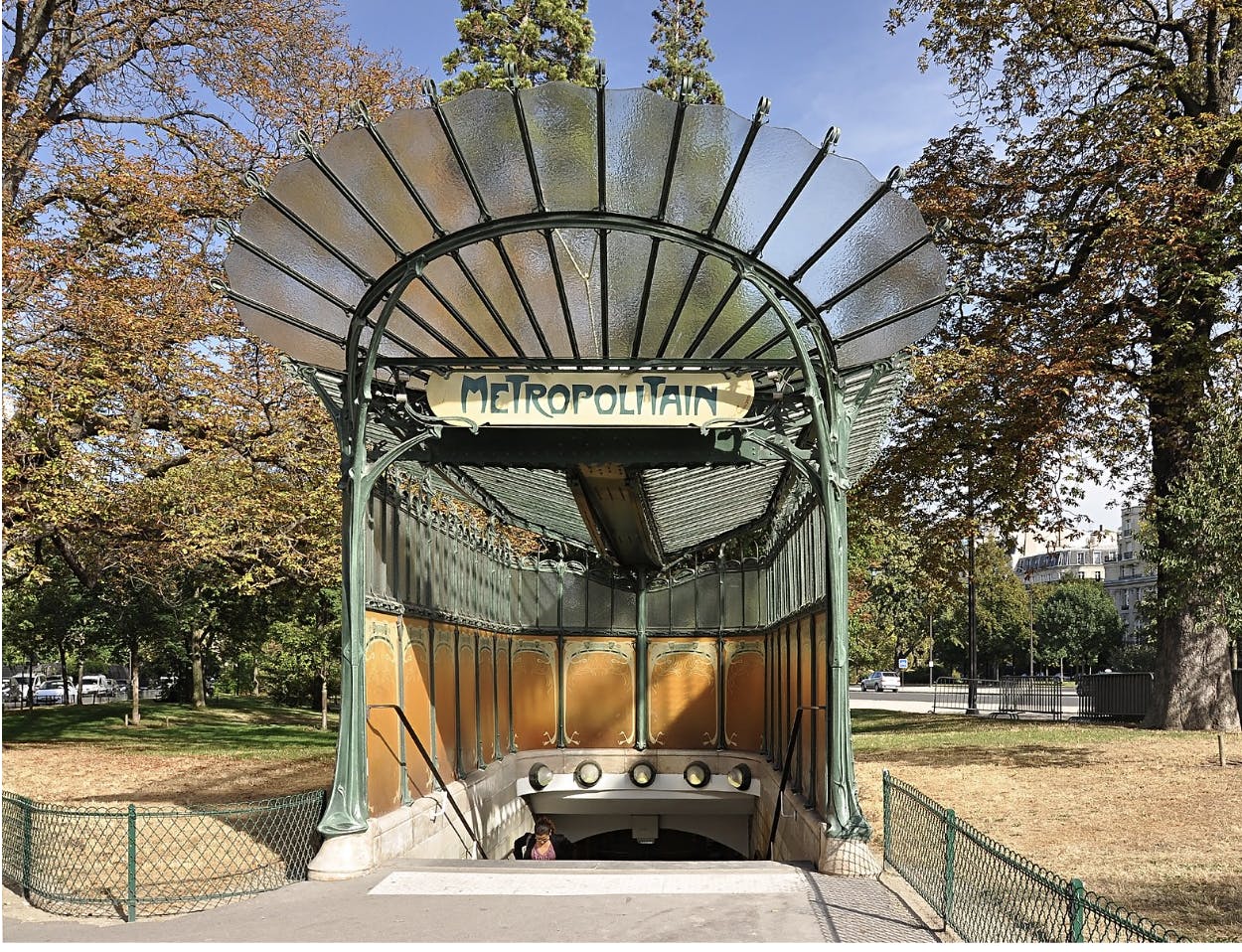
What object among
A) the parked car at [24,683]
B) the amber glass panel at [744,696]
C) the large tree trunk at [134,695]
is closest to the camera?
the amber glass panel at [744,696]

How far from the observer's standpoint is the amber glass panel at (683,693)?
17734mm

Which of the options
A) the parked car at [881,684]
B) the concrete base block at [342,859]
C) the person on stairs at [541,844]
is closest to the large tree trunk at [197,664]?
the person on stairs at [541,844]

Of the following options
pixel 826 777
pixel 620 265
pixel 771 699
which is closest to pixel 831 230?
pixel 620 265

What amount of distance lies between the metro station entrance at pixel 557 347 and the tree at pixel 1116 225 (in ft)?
32.2

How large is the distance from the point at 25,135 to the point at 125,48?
3.91m

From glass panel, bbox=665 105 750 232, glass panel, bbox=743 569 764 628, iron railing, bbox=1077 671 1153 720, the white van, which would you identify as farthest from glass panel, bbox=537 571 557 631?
the white van

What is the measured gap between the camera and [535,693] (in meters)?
17.4

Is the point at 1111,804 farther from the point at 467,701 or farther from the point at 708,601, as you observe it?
the point at 467,701

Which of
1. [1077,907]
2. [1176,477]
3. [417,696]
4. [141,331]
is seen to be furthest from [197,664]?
[1077,907]

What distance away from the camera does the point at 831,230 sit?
29.1 ft

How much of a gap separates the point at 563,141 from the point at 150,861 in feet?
24.0

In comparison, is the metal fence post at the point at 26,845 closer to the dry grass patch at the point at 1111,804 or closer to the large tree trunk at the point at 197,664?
the dry grass patch at the point at 1111,804

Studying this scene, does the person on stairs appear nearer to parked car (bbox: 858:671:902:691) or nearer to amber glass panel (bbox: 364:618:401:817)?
amber glass panel (bbox: 364:618:401:817)

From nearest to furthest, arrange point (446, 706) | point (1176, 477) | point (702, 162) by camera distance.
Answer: point (702, 162) → point (446, 706) → point (1176, 477)
